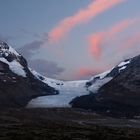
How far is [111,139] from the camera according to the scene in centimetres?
9488

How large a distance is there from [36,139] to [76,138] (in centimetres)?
924

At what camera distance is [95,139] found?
93938 mm

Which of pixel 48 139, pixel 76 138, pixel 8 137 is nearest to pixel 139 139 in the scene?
pixel 76 138

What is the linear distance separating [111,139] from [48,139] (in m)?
12.9

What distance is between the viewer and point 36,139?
8894cm

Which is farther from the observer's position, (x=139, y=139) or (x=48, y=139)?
(x=139, y=139)

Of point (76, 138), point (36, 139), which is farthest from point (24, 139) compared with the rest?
point (76, 138)

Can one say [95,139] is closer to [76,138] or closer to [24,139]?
[76,138]

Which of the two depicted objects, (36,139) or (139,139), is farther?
(139,139)

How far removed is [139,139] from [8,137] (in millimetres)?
25061

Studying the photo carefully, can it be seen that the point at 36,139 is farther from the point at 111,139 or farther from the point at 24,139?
the point at 111,139

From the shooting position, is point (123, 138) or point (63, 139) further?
point (123, 138)

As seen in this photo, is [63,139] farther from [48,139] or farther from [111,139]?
[111,139]

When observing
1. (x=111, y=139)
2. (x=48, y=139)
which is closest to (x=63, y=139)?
(x=48, y=139)
